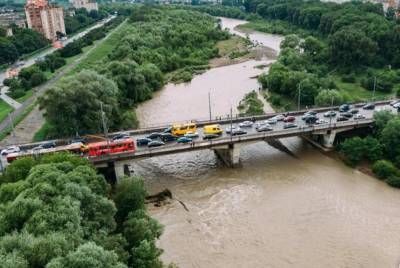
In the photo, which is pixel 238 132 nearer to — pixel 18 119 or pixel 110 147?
pixel 110 147

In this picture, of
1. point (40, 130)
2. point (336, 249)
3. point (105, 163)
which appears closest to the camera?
point (336, 249)

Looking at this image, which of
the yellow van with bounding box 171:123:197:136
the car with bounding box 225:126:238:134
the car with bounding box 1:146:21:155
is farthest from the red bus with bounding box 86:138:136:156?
the car with bounding box 225:126:238:134

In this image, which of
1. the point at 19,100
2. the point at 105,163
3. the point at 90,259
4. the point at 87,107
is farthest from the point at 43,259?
the point at 19,100

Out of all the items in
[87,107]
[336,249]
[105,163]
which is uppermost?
[87,107]

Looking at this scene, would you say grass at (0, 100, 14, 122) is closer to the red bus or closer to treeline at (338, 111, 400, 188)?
the red bus

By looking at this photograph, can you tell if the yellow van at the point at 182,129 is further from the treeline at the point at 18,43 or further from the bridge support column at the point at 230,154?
the treeline at the point at 18,43

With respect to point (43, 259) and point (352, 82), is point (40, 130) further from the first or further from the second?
point (352, 82)
